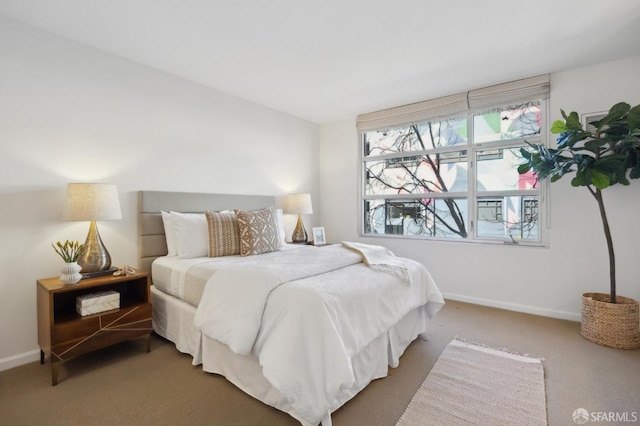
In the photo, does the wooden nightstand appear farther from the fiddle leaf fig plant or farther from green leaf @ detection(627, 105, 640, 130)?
green leaf @ detection(627, 105, 640, 130)

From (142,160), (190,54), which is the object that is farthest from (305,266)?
(190,54)

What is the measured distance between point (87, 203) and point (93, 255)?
16.0 inches

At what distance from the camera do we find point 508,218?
3389mm

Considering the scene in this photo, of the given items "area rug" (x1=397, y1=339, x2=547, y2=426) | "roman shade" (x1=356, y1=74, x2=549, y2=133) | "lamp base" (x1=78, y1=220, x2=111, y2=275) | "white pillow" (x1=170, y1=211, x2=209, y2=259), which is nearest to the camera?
"area rug" (x1=397, y1=339, x2=547, y2=426)

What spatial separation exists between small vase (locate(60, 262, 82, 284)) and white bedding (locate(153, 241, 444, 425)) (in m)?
0.62

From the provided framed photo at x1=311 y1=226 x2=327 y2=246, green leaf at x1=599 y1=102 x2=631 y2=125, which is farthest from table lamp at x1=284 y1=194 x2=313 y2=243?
green leaf at x1=599 y1=102 x2=631 y2=125

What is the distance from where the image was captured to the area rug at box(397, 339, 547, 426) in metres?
1.60

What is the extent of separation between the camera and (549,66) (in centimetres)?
293

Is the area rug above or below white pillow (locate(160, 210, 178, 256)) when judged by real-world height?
below

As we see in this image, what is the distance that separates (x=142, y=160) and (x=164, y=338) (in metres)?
1.64

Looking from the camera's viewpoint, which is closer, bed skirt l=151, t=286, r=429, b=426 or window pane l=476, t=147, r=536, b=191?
bed skirt l=151, t=286, r=429, b=426

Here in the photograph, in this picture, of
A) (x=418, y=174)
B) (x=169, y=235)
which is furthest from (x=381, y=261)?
(x=418, y=174)

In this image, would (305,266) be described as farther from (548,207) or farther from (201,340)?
(548,207)

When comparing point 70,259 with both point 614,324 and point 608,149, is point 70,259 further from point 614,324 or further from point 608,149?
point 608,149
